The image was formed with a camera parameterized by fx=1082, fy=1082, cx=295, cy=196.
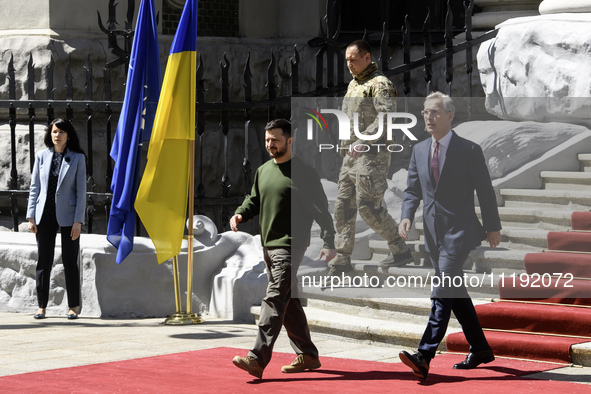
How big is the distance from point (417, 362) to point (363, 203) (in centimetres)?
201

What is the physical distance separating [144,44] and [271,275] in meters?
3.07

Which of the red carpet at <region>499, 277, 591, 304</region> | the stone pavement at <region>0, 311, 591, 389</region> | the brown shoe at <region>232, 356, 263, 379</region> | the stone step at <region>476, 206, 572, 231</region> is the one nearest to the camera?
the brown shoe at <region>232, 356, 263, 379</region>

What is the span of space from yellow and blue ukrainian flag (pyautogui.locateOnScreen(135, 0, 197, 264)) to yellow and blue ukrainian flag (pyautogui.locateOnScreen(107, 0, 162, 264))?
0.52 ft

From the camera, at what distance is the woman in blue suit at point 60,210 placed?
9586 millimetres

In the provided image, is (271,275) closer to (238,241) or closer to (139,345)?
(139,345)

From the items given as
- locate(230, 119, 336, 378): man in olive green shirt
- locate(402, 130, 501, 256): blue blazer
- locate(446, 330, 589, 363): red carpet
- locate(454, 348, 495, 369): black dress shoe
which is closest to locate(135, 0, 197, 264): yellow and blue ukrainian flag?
locate(230, 119, 336, 378): man in olive green shirt

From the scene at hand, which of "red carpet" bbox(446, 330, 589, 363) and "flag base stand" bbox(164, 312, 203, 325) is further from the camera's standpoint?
"flag base stand" bbox(164, 312, 203, 325)

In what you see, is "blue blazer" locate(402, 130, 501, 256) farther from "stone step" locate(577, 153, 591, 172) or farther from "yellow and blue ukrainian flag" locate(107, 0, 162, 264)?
"yellow and blue ukrainian flag" locate(107, 0, 162, 264)

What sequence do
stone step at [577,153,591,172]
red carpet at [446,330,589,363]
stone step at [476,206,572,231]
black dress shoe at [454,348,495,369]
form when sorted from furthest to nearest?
1. stone step at [577,153,591,172]
2. stone step at [476,206,572,231]
3. red carpet at [446,330,589,363]
4. black dress shoe at [454,348,495,369]

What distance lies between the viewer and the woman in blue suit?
9.59 metres

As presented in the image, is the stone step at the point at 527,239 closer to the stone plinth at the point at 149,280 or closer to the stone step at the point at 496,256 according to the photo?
the stone step at the point at 496,256

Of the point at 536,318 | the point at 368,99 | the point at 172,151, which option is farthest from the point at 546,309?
the point at 172,151

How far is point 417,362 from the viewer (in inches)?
260

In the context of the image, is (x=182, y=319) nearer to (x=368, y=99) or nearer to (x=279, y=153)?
(x=368, y=99)
